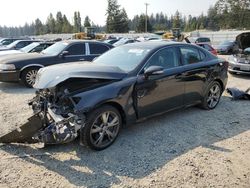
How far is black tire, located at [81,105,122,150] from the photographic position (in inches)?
155

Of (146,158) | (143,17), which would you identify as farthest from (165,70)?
(143,17)

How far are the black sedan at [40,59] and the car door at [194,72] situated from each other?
4359 millimetres

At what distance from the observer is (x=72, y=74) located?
397 centimetres

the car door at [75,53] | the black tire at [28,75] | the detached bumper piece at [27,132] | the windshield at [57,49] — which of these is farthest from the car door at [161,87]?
the black tire at [28,75]

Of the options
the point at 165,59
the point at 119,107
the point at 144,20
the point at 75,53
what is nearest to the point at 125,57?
the point at 165,59

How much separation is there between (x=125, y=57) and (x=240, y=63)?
6.77m

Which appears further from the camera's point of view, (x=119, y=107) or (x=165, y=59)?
(x=165, y=59)

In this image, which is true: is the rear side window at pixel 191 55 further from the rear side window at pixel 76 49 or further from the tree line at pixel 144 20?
the tree line at pixel 144 20

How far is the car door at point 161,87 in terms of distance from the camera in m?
4.57

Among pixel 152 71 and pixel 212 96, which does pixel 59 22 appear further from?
pixel 152 71

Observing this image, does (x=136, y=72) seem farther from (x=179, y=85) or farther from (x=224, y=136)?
(x=224, y=136)

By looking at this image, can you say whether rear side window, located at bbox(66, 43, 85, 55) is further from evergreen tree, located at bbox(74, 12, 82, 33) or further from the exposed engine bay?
evergreen tree, located at bbox(74, 12, 82, 33)

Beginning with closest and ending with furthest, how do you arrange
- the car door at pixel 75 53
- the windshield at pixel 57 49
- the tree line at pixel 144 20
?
the car door at pixel 75 53, the windshield at pixel 57 49, the tree line at pixel 144 20

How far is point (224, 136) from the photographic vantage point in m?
4.77
